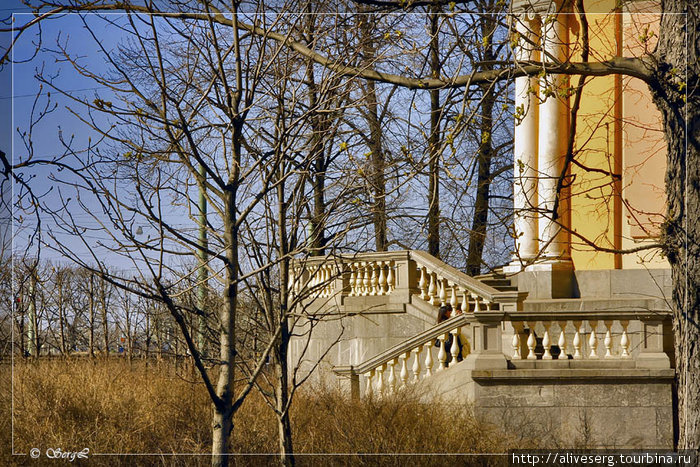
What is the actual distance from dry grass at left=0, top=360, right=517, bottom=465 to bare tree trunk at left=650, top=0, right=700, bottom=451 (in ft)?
9.44

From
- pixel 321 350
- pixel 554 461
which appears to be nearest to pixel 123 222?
pixel 554 461

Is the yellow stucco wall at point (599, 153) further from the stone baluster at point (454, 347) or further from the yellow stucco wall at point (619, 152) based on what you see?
the stone baluster at point (454, 347)

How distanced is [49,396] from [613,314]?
27.3 ft

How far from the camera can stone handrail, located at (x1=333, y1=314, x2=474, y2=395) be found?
13.2 m

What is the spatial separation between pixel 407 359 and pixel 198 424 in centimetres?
407

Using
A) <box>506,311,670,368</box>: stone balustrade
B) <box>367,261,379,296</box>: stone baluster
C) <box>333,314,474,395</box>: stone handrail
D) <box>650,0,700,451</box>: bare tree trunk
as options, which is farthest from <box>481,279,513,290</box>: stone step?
<box>650,0,700,451</box>: bare tree trunk

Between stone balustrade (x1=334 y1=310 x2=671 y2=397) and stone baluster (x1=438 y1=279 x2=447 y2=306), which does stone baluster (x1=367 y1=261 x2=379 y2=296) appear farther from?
stone balustrade (x1=334 y1=310 x2=671 y2=397)

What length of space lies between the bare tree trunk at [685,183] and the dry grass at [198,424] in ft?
9.44

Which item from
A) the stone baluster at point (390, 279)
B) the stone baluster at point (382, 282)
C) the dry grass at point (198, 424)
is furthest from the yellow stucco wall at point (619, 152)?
the dry grass at point (198, 424)

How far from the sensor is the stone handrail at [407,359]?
43.4ft

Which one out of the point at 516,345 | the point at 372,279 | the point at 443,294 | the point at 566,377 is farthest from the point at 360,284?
the point at 566,377

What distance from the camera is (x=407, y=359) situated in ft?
45.8

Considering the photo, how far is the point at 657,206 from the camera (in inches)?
635

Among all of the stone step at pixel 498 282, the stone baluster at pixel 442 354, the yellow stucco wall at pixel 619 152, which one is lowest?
the stone baluster at pixel 442 354
